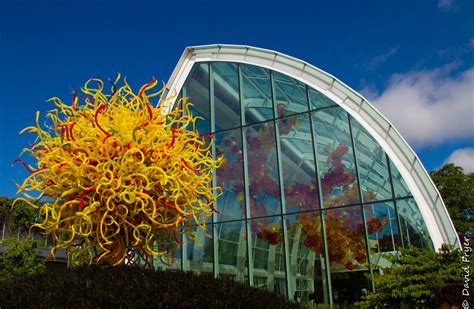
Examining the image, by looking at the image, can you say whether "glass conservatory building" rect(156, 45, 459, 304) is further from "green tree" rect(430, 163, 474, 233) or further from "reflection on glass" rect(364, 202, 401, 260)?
"green tree" rect(430, 163, 474, 233)

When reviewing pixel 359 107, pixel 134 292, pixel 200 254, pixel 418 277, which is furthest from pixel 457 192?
pixel 134 292

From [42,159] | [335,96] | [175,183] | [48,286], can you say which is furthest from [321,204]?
[48,286]

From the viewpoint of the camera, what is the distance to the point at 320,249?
11.2 meters

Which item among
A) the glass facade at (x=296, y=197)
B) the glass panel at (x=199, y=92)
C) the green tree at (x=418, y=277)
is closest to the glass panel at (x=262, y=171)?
the glass facade at (x=296, y=197)

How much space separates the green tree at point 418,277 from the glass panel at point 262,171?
11.7ft

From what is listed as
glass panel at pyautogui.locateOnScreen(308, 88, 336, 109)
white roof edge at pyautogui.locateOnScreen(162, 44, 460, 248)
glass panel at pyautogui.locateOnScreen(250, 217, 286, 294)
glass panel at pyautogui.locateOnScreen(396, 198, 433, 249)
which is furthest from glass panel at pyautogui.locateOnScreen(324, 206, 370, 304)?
glass panel at pyautogui.locateOnScreen(308, 88, 336, 109)

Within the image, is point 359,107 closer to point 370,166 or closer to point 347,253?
point 370,166

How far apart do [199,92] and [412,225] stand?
300 inches

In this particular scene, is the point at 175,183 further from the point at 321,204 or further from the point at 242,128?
the point at 242,128

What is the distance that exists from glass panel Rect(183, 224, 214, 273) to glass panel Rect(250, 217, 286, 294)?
4.53 ft

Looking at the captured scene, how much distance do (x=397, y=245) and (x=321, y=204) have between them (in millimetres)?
2041

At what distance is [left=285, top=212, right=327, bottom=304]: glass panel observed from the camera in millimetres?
10945

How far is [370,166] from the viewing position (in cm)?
1120

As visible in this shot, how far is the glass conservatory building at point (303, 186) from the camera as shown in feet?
34.8
